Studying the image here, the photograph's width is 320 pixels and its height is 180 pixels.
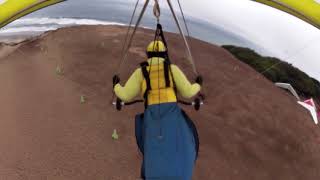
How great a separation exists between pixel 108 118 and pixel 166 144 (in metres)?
7.44

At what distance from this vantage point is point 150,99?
3.06 m

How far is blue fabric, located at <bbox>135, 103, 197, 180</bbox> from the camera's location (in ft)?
9.34

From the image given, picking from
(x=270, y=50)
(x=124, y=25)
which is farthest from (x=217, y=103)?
(x=124, y=25)

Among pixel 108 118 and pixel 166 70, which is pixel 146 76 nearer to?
pixel 166 70

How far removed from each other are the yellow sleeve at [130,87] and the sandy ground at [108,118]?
546 centimetres

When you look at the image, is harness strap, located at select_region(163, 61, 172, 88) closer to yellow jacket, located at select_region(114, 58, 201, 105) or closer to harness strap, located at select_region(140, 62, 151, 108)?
yellow jacket, located at select_region(114, 58, 201, 105)

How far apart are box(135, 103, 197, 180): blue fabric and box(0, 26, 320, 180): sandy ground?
18.2 ft

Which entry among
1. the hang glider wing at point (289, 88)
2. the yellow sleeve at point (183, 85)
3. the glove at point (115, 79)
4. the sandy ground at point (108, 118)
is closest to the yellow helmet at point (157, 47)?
the yellow sleeve at point (183, 85)

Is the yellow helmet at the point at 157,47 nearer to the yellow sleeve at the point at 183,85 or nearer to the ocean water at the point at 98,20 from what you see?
the yellow sleeve at the point at 183,85

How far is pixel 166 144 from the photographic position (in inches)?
114

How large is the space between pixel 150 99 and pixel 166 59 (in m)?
0.38

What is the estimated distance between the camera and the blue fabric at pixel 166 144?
2.85m

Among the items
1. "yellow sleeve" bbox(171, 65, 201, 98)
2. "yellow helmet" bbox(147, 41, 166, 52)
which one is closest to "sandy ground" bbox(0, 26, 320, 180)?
"yellow sleeve" bbox(171, 65, 201, 98)

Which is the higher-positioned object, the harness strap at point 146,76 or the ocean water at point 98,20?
the harness strap at point 146,76
